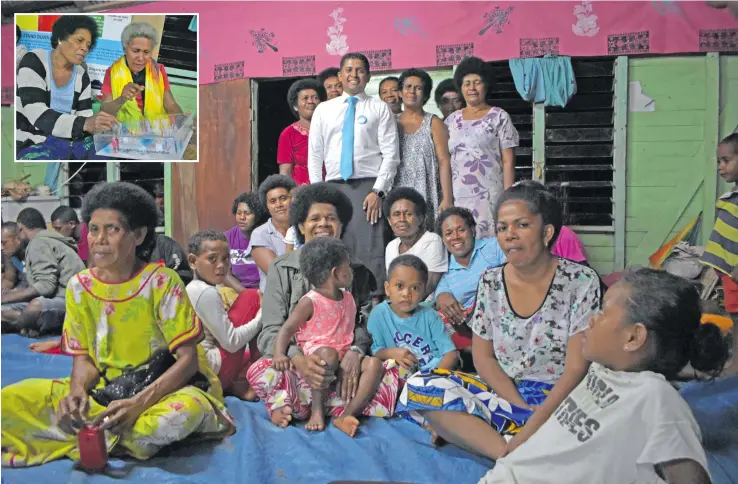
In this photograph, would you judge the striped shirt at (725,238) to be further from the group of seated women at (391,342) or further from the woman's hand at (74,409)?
the woman's hand at (74,409)

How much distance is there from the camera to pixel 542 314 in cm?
195

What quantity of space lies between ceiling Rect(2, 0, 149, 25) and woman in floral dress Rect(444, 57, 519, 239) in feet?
4.09

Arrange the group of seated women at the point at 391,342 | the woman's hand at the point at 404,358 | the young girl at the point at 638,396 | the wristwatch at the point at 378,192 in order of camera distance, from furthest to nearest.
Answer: the wristwatch at the point at 378,192
the woman's hand at the point at 404,358
the group of seated women at the point at 391,342
the young girl at the point at 638,396

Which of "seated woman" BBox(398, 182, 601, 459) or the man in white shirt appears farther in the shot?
the man in white shirt

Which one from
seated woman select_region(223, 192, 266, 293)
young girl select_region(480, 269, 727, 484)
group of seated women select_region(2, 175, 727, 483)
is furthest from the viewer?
seated woman select_region(223, 192, 266, 293)

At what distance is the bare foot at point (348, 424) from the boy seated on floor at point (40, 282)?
1.09 m

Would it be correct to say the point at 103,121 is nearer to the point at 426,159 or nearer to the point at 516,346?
the point at 426,159

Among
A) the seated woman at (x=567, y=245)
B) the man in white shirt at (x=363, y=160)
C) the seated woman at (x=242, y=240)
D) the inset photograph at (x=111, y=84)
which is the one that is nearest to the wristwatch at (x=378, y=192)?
the man in white shirt at (x=363, y=160)

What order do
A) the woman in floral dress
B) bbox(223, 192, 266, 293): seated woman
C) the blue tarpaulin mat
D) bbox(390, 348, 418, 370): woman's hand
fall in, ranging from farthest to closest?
bbox(223, 192, 266, 293): seated woman < bbox(390, 348, 418, 370): woman's hand < the woman in floral dress < the blue tarpaulin mat

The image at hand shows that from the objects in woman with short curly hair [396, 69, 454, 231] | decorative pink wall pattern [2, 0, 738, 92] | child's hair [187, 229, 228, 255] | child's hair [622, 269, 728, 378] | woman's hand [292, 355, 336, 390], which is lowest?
woman's hand [292, 355, 336, 390]

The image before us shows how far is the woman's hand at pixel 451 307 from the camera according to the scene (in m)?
2.52

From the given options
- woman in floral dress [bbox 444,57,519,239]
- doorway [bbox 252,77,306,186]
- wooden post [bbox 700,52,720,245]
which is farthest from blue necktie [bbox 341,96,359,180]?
wooden post [bbox 700,52,720,245]

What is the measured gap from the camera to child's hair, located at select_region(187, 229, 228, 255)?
8.36 ft

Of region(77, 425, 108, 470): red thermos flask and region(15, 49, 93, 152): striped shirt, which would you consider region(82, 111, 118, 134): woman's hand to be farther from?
region(77, 425, 108, 470): red thermos flask
